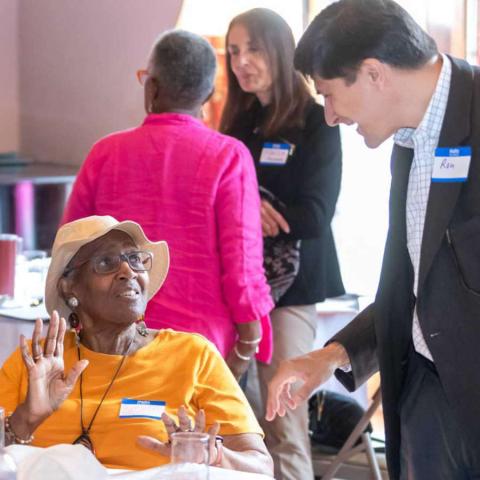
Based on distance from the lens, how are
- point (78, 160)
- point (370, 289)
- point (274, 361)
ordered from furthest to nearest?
point (78, 160)
point (370, 289)
point (274, 361)

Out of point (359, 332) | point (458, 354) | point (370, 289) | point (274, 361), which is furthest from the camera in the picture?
point (370, 289)

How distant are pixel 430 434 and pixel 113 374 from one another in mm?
781

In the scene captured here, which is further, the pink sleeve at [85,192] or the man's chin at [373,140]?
the pink sleeve at [85,192]

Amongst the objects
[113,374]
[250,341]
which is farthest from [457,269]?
[250,341]

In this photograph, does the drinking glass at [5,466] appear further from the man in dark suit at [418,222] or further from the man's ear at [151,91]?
the man's ear at [151,91]

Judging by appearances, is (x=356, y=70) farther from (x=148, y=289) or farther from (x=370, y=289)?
(x=370, y=289)

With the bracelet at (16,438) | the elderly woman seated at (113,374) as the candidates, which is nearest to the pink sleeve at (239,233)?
the elderly woman seated at (113,374)

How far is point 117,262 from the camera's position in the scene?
2.68 m

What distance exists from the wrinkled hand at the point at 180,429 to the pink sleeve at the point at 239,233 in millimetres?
1003

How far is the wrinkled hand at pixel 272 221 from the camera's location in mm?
3678

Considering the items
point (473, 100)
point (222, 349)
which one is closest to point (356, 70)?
point (473, 100)

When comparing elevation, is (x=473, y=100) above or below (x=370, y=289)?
above

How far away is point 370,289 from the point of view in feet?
17.4

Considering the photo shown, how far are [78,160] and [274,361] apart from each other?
3.38m
